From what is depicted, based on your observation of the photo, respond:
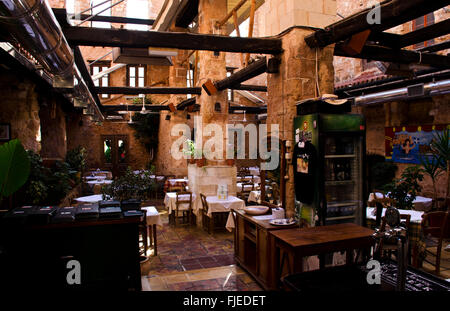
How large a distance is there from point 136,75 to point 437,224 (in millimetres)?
14743

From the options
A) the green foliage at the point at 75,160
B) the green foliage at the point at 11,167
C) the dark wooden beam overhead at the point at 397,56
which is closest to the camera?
the green foliage at the point at 11,167

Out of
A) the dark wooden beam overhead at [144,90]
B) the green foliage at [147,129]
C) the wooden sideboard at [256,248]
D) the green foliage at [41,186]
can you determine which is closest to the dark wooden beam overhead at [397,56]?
the wooden sideboard at [256,248]

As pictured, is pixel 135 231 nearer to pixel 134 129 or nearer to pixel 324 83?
pixel 324 83

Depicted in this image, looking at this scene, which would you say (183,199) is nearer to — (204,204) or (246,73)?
(204,204)

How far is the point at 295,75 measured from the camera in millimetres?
4484

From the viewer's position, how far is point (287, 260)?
370cm

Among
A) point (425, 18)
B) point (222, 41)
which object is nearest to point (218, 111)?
point (222, 41)

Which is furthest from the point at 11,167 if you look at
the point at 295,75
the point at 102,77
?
the point at 102,77

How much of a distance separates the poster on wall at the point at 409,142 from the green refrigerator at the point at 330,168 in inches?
229

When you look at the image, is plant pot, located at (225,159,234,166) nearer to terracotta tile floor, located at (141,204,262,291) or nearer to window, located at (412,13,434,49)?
terracotta tile floor, located at (141,204,262,291)

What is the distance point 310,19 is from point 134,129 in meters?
13.2

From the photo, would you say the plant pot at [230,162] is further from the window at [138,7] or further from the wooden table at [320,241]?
the window at [138,7]

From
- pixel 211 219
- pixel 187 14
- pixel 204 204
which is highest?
pixel 187 14

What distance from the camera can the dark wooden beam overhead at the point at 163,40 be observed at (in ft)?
13.4
